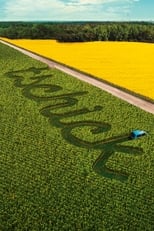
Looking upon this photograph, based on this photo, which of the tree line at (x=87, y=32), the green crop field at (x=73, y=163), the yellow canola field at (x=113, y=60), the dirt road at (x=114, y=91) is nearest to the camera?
the green crop field at (x=73, y=163)

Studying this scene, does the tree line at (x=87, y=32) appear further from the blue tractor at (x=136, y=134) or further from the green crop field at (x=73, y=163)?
the blue tractor at (x=136, y=134)

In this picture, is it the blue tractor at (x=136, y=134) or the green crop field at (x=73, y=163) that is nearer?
the green crop field at (x=73, y=163)

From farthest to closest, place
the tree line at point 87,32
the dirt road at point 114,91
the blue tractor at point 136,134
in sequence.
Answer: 1. the tree line at point 87,32
2. the dirt road at point 114,91
3. the blue tractor at point 136,134

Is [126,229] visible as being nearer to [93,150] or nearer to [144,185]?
[144,185]

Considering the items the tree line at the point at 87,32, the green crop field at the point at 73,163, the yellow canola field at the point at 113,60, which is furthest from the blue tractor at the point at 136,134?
the tree line at the point at 87,32

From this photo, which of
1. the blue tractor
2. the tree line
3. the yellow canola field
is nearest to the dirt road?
the yellow canola field
